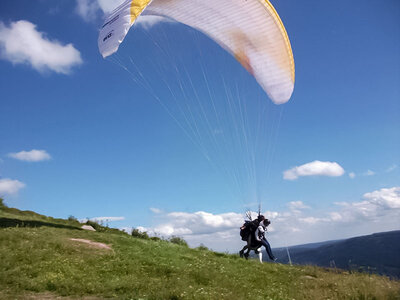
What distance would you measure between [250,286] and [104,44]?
877cm

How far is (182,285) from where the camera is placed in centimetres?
948

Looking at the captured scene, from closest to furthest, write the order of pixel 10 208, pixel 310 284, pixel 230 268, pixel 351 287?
pixel 351 287
pixel 310 284
pixel 230 268
pixel 10 208

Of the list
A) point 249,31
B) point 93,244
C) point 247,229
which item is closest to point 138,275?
point 93,244

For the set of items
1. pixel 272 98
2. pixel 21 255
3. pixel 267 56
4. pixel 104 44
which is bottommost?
pixel 21 255

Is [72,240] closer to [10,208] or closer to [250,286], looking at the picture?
[250,286]

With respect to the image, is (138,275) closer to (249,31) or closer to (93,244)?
(93,244)

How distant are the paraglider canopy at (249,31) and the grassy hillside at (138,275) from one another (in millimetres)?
7465

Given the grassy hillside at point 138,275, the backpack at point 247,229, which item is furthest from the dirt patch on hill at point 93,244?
the backpack at point 247,229

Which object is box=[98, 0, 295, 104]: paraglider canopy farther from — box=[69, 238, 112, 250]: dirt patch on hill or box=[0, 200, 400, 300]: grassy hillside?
box=[69, 238, 112, 250]: dirt patch on hill

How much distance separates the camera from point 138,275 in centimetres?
1061

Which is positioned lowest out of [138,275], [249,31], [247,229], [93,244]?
[138,275]

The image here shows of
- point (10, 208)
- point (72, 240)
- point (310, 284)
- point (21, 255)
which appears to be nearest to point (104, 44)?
point (21, 255)

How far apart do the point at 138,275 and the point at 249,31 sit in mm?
10405

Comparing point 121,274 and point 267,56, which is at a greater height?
point 267,56
